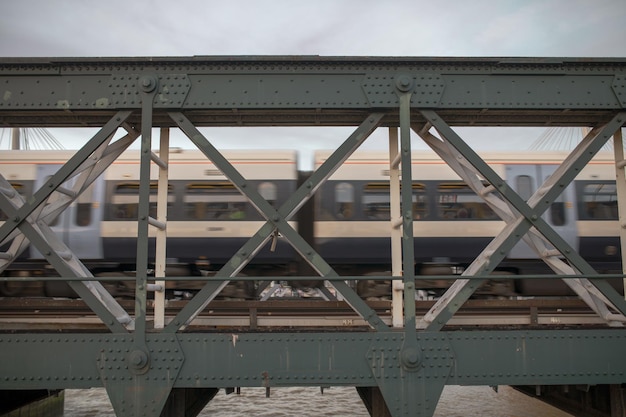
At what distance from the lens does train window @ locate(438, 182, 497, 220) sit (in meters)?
11.1

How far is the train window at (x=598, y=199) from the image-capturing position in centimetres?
1132

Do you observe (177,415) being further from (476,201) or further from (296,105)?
(476,201)

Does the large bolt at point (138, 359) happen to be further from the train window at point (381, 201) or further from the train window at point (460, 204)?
the train window at point (460, 204)

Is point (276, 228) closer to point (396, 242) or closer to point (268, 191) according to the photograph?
point (396, 242)

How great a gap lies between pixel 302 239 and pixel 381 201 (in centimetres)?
629

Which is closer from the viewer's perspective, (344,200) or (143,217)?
(143,217)

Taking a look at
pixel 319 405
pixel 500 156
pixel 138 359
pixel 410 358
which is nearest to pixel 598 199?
pixel 500 156

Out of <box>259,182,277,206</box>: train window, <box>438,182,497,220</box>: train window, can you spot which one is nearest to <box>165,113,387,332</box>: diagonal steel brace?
<box>259,182,277,206</box>: train window

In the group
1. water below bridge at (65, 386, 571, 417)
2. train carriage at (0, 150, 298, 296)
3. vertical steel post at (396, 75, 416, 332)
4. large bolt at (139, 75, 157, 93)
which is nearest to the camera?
vertical steel post at (396, 75, 416, 332)

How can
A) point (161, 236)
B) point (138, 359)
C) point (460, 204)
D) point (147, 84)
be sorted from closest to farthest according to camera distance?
1. point (138, 359)
2. point (147, 84)
3. point (161, 236)
4. point (460, 204)

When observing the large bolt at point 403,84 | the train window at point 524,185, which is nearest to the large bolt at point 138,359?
the large bolt at point 403,84

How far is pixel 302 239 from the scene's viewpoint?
511cm

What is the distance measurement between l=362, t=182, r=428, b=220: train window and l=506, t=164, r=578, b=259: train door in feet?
6.49

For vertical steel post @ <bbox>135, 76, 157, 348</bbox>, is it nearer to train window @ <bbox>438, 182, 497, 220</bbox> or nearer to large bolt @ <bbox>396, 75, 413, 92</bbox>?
large bolt @ <bbox>396, 75, 413, 92</bbox>
